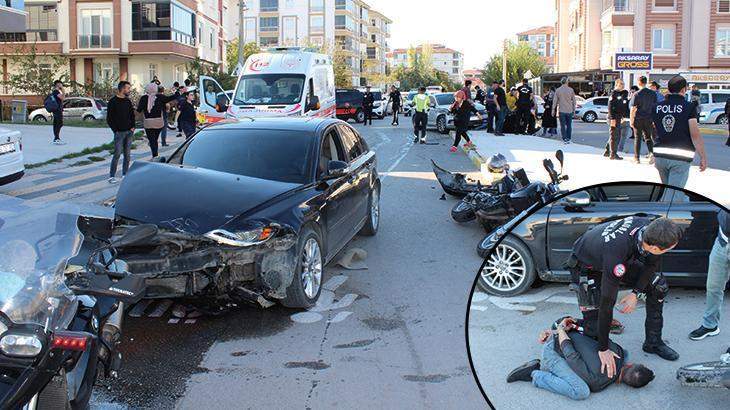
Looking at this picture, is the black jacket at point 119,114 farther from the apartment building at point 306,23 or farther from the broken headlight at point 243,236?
the apartment building at point 306,23

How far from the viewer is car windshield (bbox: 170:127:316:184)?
6.83m

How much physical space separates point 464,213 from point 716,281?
304 inches

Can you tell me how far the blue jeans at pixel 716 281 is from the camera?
160 cm

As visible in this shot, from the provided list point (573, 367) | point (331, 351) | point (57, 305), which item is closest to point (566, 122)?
point (331, 351)

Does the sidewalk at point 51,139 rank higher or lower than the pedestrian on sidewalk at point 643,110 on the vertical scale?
lower

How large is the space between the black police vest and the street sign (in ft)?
100

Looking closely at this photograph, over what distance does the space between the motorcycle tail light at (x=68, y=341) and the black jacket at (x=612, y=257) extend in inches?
80.2

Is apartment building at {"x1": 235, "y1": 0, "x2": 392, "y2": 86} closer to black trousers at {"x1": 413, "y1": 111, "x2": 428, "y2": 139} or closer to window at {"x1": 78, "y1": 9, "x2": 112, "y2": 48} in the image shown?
window at {"x1": 78, "y1": 9, "x2": 112, "y2": 48}

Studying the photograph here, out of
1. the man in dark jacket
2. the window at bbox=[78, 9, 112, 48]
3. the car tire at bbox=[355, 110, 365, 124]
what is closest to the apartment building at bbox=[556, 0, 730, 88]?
the car tire at bbox=[355, 110, 365, 124]

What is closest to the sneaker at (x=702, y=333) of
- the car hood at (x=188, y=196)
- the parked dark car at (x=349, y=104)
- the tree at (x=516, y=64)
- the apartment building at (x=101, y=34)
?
the car hood at (x=188, y=196)

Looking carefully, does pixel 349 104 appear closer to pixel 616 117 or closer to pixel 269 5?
pixel 616 117

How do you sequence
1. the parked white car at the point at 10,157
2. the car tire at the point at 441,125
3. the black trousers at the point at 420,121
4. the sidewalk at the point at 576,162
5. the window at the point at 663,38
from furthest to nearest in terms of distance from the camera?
the window at the point at 663,38
the car tire at the point at 441,125
the black trousers at the point at 420,121
the sidewalk at the point at 576,162
the parked white car at the point at 10,157

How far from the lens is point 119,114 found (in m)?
12.9

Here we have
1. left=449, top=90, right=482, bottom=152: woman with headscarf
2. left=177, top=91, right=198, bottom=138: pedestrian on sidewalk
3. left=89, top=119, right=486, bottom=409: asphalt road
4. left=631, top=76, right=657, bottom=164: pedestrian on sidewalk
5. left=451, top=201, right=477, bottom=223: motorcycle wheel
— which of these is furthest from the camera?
left=449, top=90, right=482, bottom=152: woman with headscarf
